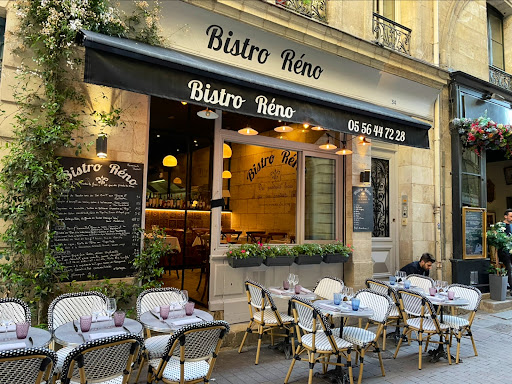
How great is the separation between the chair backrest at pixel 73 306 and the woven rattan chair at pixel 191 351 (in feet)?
3.87

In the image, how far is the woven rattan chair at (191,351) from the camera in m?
3.09

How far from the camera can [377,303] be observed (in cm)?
461

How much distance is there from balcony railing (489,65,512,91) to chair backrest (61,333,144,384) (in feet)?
35.4

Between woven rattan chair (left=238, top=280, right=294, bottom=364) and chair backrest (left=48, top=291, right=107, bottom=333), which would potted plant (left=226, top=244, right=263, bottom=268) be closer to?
woven rattan chair (left=238, top=280, right=294, bottom=364)

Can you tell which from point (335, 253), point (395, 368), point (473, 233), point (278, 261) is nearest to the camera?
point (395, 368)

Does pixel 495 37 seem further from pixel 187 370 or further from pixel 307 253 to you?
pixel 187 370

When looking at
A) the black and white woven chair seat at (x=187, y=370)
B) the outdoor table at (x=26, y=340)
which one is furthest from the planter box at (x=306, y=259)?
the outdoor table at (x=26, y=340)

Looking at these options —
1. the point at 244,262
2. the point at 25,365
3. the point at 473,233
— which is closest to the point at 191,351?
the point at 25,365

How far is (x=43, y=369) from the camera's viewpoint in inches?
97.0

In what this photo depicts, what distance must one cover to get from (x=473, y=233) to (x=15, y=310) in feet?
29.2

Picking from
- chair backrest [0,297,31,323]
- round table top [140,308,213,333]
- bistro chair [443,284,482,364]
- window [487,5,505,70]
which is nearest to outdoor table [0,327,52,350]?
chair backrest [0,297,31,323]

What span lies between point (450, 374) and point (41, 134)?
5605mm

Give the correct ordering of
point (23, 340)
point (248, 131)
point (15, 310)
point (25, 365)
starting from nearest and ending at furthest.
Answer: point (25, 365), point (23, 340), point (15, 310), point (248, 131)

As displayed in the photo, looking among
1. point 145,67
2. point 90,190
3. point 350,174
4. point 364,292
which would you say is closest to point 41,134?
point 90,190
